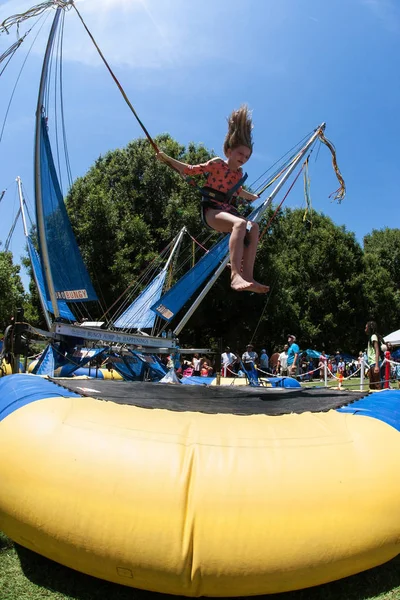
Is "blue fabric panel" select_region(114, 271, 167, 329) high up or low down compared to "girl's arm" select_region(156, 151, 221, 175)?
down

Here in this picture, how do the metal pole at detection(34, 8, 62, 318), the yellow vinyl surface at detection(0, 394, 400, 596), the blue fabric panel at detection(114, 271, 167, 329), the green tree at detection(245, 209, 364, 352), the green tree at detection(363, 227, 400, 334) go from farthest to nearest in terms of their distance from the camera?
A: the green tree at detection(363, 227, 400, 334)
the green tree at detection(245, 209, 364, 352)
the blue fabric panel at detection(114, 271, 167, 329)
the metal pole at detection(34, 8, 62, 318)
the yellow vinyl surface at detection(0, 394, 400, 596)

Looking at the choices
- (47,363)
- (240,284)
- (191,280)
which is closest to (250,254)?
(240,284)

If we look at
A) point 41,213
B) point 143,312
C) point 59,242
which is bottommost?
point 143,312

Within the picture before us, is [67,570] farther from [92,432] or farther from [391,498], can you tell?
[391,498]

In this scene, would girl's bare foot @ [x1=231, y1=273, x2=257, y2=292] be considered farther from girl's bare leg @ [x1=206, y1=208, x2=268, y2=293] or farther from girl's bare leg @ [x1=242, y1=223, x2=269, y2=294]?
girl's bare leg @ [x1=242, y1=223, x2=269, y2=294]

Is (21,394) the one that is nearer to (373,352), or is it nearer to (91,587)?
(91,587)

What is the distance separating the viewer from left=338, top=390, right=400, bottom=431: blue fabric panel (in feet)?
7.28

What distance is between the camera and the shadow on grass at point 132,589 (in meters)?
1.85

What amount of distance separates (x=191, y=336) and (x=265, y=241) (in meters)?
4.75

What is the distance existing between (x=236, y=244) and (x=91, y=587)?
7.83 feet

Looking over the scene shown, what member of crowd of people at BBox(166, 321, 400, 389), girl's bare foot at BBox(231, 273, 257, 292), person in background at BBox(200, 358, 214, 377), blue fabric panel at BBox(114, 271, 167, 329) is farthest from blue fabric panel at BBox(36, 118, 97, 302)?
person in background at BBox(200, 358, 214, 377)

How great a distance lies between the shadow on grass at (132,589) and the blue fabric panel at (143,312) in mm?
5912

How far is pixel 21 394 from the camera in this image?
8.52ft

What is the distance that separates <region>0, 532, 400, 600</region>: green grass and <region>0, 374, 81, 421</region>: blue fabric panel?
0.74 metres
